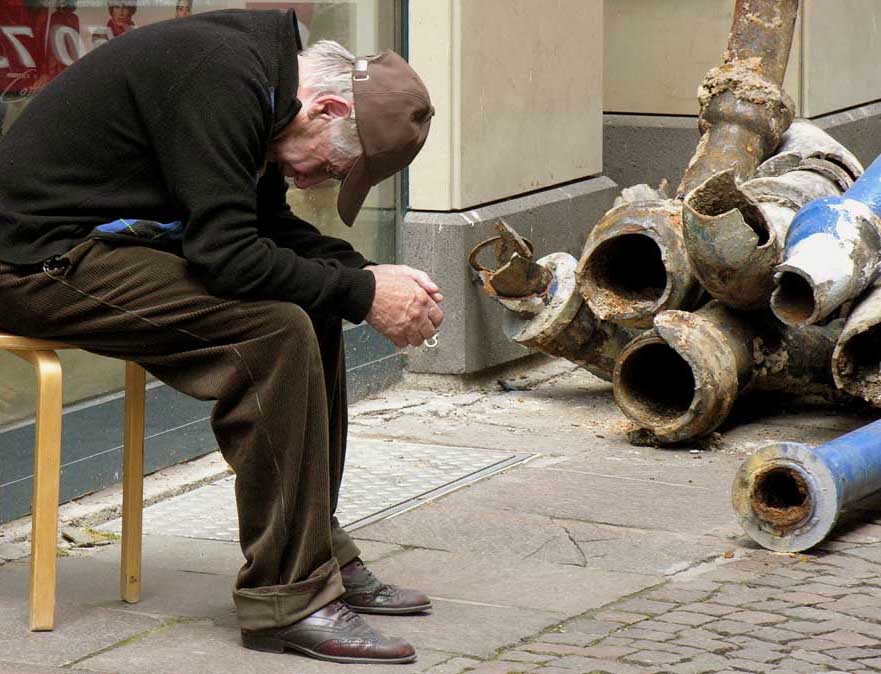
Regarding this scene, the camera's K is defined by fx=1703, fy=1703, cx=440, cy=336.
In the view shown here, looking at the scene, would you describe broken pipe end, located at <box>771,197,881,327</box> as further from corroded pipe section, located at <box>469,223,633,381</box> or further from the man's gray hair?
the man's gray hair

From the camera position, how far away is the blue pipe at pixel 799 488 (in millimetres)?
4539

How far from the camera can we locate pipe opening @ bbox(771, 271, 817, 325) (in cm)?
540

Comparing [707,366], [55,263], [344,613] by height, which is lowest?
[344,613]

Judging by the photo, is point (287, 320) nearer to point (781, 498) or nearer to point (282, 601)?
point (282, 601)

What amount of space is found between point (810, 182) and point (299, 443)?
323cm

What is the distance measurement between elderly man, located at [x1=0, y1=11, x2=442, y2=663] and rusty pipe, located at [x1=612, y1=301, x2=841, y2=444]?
197 cm

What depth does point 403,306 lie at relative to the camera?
379 cm

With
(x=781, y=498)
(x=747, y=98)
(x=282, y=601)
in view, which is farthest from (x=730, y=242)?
(x=282, y=601)

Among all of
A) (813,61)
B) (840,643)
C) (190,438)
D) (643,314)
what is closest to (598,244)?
(643,314)

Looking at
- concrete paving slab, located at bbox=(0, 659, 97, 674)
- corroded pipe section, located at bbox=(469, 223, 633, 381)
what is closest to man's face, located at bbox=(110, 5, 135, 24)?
corroded pipe section, located at bbox=(469, 223, 633, 381)

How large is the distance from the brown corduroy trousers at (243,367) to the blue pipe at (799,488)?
136 centimetres

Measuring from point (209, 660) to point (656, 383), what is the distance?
105 inches

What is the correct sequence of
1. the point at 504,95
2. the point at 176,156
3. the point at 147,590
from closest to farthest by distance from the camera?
the point at 176,156 → the point at 147,590 → the point at 504,95

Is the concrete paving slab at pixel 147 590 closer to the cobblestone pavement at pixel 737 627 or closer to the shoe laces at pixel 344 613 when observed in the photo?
the shoe laces at pixel 344 613
